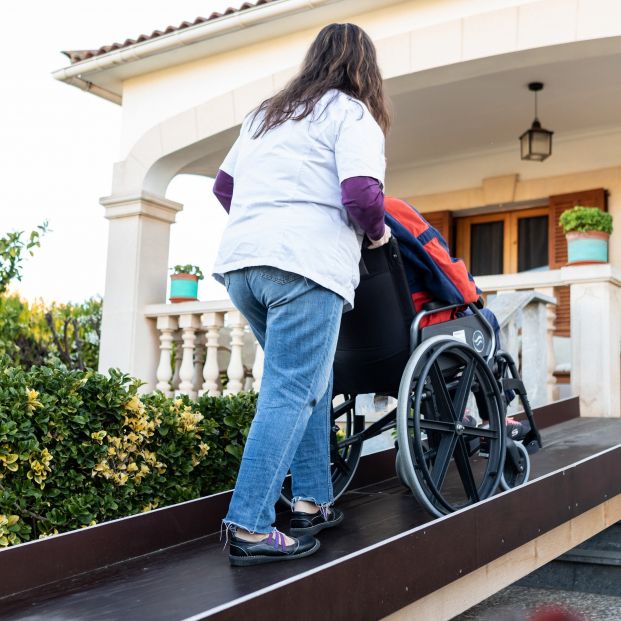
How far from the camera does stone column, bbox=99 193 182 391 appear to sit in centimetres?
791

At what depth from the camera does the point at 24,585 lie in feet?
7.29

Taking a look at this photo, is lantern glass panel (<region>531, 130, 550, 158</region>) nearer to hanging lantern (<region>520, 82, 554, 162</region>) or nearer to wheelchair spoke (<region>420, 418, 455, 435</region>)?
hanging lantern (<region>520, 82, 554, 162</region>)

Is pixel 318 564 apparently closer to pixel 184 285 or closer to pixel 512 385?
pixel 512 385

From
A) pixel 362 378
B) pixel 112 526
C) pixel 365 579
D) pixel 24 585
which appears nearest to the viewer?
pixel 365 579

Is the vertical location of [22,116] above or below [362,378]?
above

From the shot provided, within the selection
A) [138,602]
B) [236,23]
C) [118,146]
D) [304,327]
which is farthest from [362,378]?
[118,146]

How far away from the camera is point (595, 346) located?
5.65 metres

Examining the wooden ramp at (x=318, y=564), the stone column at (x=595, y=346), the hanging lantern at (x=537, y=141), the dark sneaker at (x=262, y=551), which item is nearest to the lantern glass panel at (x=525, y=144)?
the hanging lantern at (x=537, y=141)

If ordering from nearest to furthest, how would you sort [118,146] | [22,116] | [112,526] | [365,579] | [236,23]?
[365,579] → [112,526] → [236,23] → [118,146] → [22,116]

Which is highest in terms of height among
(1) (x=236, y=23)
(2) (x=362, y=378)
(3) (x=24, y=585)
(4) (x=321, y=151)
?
(1) (x=236, y=23)

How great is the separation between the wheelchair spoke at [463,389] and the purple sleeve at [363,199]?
29.8 inches

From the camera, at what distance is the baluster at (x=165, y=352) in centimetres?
767

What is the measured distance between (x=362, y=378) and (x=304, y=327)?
2.21 ft

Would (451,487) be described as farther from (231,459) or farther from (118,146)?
(118,146)
